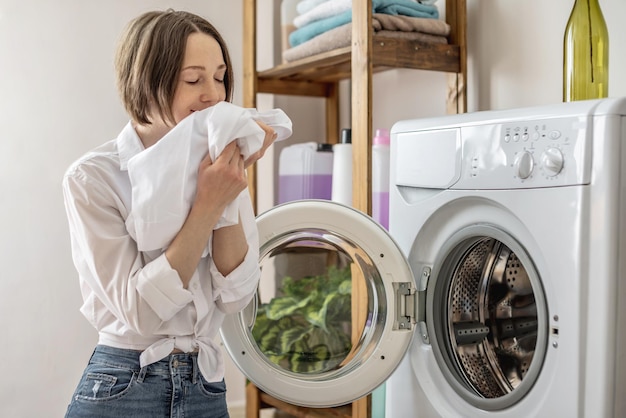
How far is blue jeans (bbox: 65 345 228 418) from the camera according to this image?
1.30 m

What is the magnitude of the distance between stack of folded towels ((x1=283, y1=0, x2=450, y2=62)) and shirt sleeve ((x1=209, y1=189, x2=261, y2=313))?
87cm

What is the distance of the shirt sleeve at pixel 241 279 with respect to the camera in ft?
4.45

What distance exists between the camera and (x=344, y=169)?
2309 mm

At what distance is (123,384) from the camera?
1310mm

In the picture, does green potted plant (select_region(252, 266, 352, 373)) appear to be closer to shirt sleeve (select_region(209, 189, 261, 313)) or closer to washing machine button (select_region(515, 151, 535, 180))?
shirt sleeve (select_region(209, 189, 261, 313))

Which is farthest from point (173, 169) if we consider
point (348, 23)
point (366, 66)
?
point (348, 23)

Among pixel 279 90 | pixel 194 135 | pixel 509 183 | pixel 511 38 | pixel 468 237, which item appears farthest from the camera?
pixel 279 90

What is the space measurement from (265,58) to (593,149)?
175 cm

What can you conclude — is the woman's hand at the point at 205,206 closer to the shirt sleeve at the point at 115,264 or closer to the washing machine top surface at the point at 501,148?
the shirt sleeve at the point at 115,264

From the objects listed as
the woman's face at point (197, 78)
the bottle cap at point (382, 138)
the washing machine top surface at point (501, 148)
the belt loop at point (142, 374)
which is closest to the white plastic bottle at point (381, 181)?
the bottle cap at point (382, 138)

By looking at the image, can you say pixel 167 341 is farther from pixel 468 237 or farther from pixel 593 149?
pixel 593 149

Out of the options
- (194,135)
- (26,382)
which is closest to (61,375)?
(26,382)

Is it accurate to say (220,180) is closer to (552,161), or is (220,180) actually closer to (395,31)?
(552,161)

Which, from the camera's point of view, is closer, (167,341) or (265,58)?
(167,341)
